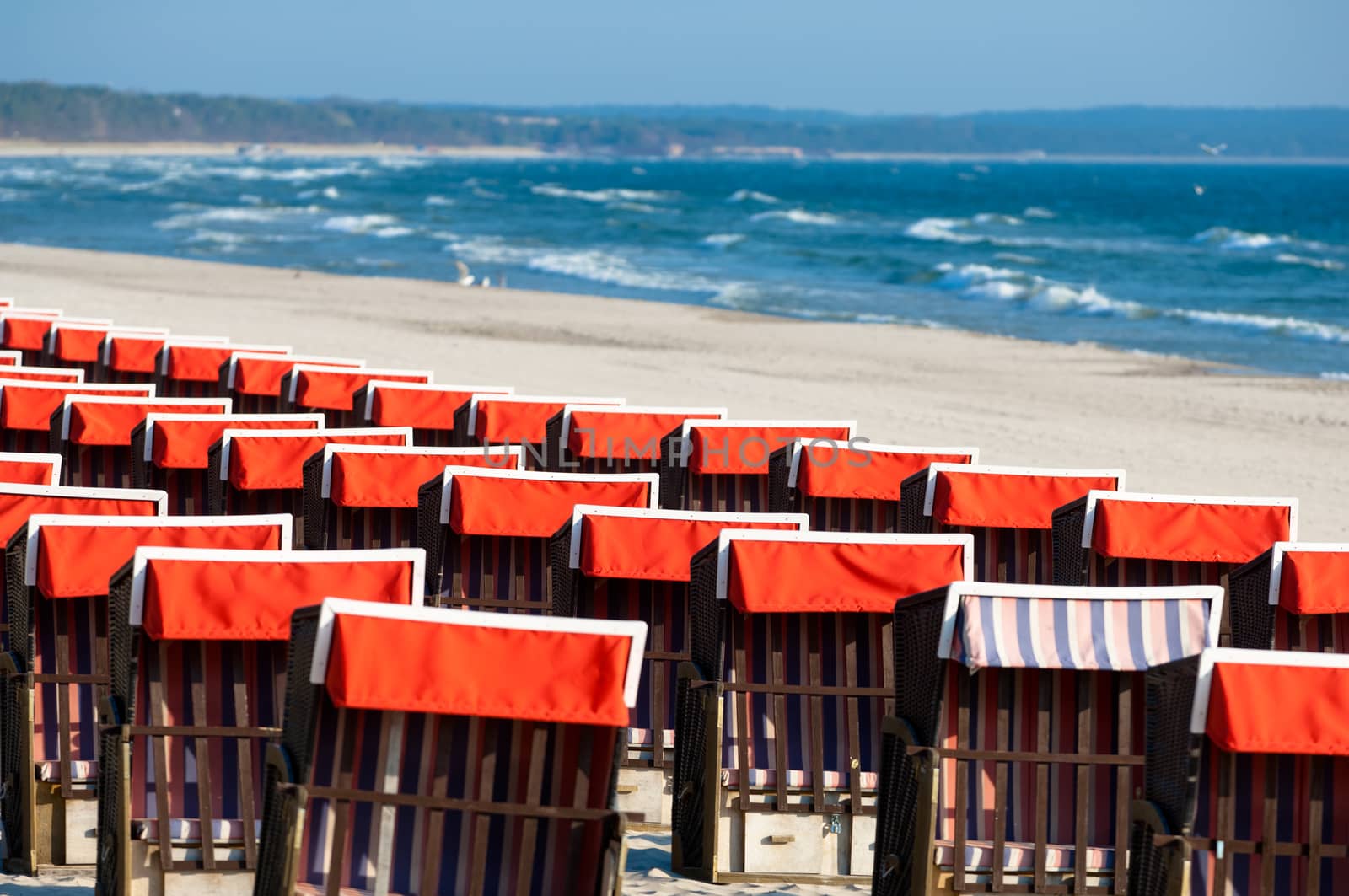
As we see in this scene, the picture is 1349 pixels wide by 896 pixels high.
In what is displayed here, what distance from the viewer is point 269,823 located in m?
3.14

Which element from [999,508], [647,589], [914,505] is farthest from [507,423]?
[647,589]

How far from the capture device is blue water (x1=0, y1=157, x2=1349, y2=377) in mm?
29297

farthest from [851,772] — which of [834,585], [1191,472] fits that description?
[1191,472]

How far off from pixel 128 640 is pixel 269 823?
0.56 m

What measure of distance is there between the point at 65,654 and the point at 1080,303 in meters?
29.1

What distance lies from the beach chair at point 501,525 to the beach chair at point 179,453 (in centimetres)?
138

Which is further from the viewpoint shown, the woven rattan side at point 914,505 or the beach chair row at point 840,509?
the woven rattan side at point 914,505

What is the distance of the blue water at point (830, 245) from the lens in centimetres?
2930

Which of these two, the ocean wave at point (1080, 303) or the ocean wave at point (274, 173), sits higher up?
the ocean wave at point (274, 173)

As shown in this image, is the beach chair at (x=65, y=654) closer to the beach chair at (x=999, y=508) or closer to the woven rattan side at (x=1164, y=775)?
the woven rattan side at (x=1164, y=775)

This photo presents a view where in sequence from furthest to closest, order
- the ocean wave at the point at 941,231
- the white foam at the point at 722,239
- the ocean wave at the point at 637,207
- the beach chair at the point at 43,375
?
1. the ocean wave at the point at 637,207
2. the ocean wave at the point at 941,231
3. the white foam at the point at 722,239
4. the beach chair at the point at 43,375

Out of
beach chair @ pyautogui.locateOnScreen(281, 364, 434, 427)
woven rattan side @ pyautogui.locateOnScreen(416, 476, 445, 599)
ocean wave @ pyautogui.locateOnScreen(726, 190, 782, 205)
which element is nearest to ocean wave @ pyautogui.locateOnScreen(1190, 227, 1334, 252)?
ocean wave @ pyautogui.locateOnScreen(726, 190, 782, 205)

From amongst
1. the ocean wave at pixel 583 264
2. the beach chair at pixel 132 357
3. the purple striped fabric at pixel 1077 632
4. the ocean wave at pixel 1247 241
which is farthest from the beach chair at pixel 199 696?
the ocean wave at pixel 1247 241

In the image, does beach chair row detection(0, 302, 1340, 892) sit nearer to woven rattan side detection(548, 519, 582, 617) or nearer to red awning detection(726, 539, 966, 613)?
woven rattan side detection(548, 519, 582, 617)
